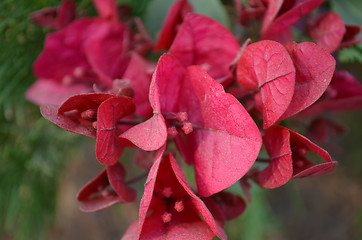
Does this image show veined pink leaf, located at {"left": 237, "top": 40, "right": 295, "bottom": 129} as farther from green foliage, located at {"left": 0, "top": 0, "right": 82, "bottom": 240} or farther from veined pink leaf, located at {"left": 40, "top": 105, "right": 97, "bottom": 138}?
green foliage, located at {"left": 0, "top": 0, "right": 82, "bottom": 240}

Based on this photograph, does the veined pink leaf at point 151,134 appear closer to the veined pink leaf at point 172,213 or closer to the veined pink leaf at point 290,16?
the veined pink leaf at point 172,213

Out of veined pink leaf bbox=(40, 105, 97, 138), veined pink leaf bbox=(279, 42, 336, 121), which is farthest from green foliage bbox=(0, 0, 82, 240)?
veined pink leaf bbox=(279, 42, 336, 121)

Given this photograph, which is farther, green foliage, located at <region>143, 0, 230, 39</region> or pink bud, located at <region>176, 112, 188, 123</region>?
green foliage, located at <region>143, 0, 230, 39</region>

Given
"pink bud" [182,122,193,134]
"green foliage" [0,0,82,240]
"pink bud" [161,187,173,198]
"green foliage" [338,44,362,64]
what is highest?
"pink bud" [182,122,193,134]

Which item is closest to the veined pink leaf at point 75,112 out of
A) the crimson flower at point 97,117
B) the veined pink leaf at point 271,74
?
the crimson flower at point 97,117

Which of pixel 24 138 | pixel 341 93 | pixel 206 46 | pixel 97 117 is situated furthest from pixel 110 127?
pixel 24 138

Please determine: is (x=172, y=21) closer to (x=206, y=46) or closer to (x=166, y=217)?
(x=206, y=46)
